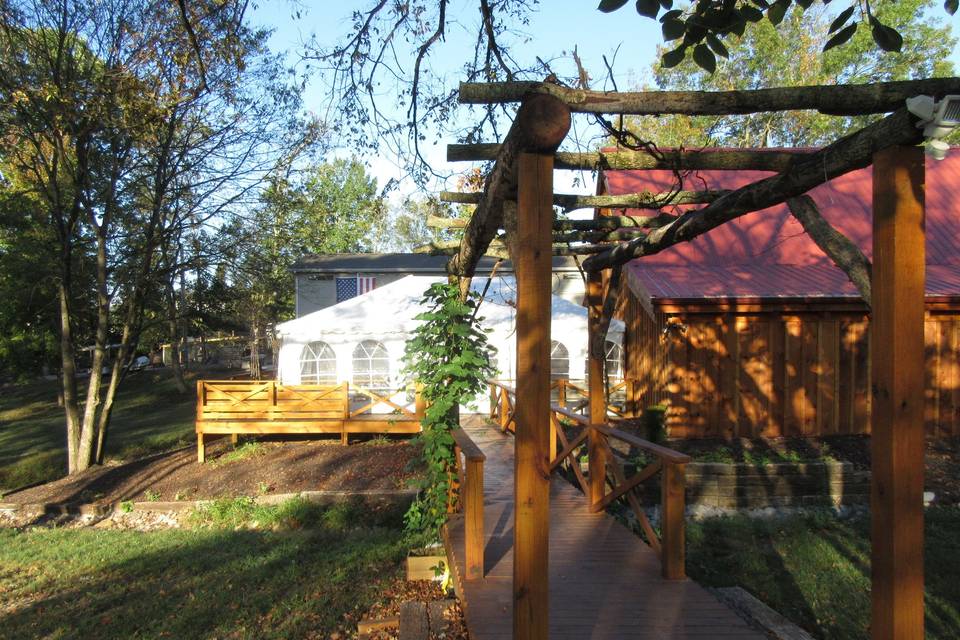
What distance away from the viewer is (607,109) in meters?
3.17

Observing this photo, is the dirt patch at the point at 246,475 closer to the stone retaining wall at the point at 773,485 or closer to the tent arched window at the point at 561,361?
the stone retaining wall at the point at 773,485

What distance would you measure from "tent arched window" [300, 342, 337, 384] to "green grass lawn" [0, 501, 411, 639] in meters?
5.82

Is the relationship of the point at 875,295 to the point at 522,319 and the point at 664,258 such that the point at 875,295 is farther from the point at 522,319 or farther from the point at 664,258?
the point at 664,258

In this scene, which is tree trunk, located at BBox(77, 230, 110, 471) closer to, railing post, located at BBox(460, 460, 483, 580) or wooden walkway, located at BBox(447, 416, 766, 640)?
wooden walkway, located at BBox(447, 416, 766, 640)

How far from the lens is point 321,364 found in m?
15.9

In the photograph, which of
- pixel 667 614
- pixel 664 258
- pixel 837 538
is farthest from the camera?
pixel 664 258

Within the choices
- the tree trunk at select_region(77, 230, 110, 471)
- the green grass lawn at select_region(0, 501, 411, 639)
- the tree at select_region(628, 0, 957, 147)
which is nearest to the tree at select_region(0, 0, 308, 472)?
the tree trunk at select_region(77, 230, 110, 471)

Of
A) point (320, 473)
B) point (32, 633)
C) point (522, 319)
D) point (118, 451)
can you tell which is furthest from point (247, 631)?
point (118, 451)

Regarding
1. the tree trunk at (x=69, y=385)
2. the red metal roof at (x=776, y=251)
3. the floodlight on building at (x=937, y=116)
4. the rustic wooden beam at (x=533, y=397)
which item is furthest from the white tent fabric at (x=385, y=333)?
the floodlight on building at (x=937, y=116)

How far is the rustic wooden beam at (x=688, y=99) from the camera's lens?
3043mm

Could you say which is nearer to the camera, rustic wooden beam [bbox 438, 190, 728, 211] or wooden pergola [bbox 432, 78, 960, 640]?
wooden pergola [bbox 432, 78, 960, 640]

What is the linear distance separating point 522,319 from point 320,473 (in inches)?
357

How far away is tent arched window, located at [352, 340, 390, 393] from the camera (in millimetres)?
15945

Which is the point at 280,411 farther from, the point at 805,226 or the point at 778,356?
the point at 805,226
